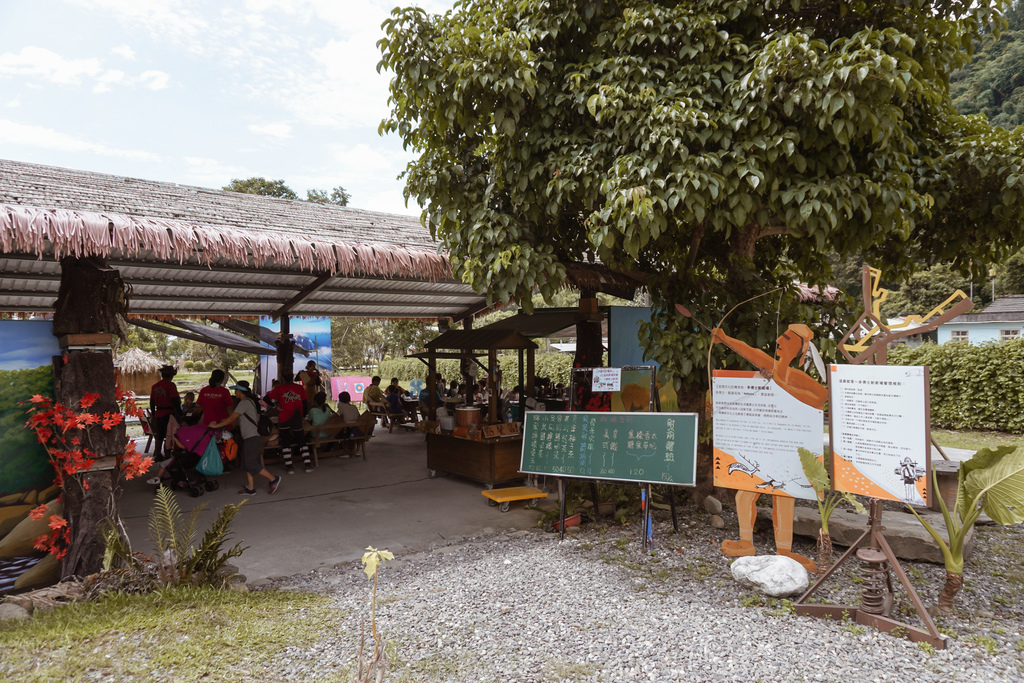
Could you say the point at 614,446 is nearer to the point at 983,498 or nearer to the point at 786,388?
the point at 786,388

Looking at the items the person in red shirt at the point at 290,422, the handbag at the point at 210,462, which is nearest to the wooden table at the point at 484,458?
the person in red shirt at the point at 290,422

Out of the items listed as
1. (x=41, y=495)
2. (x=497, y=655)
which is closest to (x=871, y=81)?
(x=497, y=655)

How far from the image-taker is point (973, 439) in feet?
32.8

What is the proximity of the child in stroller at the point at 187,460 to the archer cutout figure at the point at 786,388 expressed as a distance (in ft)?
19.9

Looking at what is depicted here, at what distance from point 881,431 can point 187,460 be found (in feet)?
24.2

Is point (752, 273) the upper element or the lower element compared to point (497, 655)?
upper

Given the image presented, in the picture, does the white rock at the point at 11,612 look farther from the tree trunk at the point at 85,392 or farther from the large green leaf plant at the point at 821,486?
the large green leaf plant at the point at 821,486

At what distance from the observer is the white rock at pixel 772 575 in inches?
149

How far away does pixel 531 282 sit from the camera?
15.8ft

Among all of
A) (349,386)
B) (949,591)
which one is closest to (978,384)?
(949,591)

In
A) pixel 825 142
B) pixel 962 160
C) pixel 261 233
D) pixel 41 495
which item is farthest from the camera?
pixel 261 233

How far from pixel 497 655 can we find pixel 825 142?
3.88 meters

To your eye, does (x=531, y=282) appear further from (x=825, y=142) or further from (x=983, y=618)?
(x=983, y=618)

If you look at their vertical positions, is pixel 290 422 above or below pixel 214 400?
below
